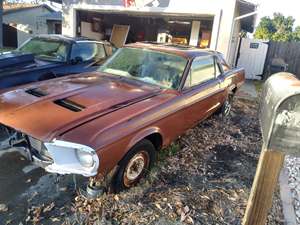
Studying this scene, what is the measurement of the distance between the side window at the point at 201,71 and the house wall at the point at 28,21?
17354 mm

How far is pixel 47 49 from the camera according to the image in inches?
267

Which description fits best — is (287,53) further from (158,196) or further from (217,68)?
(158,196)

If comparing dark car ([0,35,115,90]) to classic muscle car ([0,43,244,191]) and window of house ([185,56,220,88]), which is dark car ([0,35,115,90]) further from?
window of house ([185,56,220,88])

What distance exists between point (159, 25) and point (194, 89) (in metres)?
12.2

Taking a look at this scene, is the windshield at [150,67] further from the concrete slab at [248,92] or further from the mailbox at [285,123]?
the concrete slab at [248,92]

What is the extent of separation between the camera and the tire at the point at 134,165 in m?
3.19

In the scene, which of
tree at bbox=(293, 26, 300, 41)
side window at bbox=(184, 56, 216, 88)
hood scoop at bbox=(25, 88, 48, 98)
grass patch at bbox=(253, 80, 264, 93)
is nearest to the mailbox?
side window at bbox=(184, 56, 216, 88)

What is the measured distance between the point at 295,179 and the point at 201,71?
2268mm

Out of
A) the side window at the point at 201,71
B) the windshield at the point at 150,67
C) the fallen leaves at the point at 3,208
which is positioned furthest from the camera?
the side window at the point at 201,71

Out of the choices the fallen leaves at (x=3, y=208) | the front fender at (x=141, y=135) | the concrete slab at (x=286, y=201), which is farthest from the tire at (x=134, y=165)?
the concrete slab at (x=286, y=201)

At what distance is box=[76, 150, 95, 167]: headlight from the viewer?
105 inches

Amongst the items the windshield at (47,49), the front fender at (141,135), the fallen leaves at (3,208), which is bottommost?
the fallen leaves at (3,208)

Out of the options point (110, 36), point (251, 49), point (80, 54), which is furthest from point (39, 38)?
point (251, 49)

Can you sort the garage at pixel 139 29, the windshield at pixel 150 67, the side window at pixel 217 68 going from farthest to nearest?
1. the garage at pixel 139 29
2. the side window at pixel 217 68
3. the windshield at pixel 150 67
